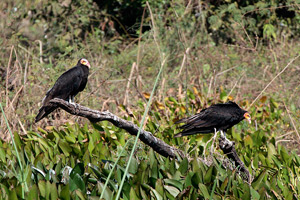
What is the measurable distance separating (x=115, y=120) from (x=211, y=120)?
56.8 inches

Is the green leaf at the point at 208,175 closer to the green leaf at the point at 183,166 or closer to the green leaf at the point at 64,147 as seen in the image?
the green leaf at the point at 183,166

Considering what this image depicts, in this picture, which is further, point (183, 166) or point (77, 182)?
point (183, 166)

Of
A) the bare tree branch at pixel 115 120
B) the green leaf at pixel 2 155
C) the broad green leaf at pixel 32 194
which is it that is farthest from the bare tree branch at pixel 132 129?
the green leaf at pixel 2 155

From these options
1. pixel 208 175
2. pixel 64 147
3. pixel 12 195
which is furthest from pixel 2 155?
pixel 208 175

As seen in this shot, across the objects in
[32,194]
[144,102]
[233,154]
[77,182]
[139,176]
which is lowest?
[144,102]

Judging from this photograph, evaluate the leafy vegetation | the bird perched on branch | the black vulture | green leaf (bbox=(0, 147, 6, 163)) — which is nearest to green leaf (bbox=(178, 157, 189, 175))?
the leafy vegetation

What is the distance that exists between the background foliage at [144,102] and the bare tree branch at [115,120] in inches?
5.0

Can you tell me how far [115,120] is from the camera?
3.21m

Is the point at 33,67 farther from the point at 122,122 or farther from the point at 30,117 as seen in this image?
the point at 122,122

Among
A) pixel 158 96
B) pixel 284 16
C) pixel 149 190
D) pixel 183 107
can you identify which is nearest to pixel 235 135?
pixel 183 107

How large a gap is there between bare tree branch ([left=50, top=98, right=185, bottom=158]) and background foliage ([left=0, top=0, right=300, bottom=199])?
0.42ft

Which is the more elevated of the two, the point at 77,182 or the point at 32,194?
the point at 32,194

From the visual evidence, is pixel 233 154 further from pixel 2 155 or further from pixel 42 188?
pixel 2 155

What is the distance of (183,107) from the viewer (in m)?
5.69
